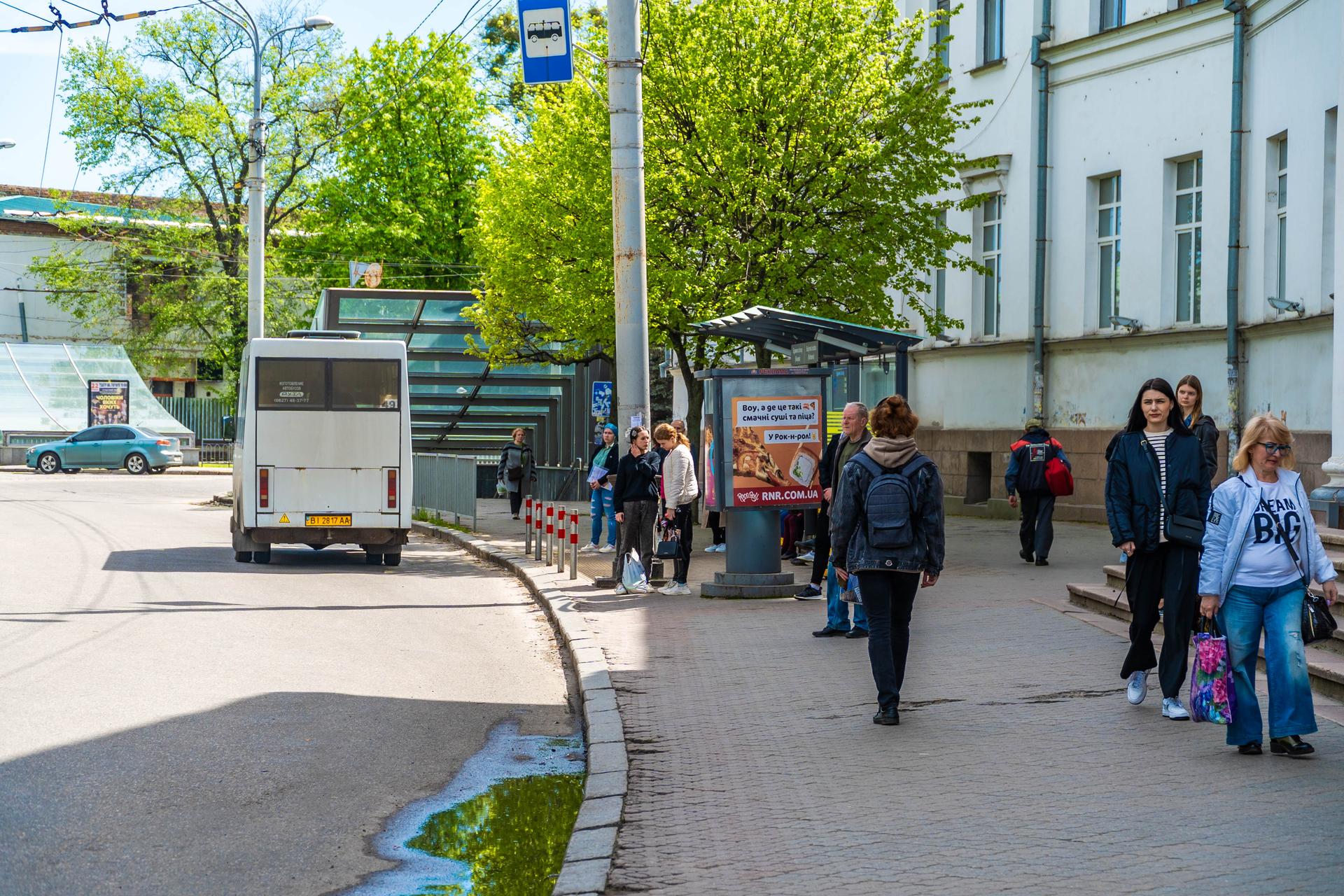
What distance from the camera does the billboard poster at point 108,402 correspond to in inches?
2088

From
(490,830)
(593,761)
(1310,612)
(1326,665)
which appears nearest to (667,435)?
(1326,665)

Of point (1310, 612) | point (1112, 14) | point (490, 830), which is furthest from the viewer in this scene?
point (1112, 14)

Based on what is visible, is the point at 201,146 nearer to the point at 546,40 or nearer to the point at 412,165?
the point at 412,165

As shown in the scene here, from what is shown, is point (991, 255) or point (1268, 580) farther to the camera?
point (991, 255)

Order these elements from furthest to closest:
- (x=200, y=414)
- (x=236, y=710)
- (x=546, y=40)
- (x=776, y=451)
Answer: (x=200, y=414) → (x=546, y=40) → (x=776, y=451) → (x=236, y=710)

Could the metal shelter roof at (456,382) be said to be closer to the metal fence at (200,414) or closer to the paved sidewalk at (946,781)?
the paved sidewalk at (946,781)

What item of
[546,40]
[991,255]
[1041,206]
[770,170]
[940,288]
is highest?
[546,40]

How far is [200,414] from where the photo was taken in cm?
6066

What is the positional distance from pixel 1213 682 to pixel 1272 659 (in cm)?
28

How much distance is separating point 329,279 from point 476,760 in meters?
42.0

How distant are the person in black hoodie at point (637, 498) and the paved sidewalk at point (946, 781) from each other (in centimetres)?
343

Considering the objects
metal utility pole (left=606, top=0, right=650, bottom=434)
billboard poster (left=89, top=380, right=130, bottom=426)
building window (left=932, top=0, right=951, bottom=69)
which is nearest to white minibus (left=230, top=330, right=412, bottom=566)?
metal utility pole (left=606, top=0, right=650, bottom=434)

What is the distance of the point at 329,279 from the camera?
4791 centimetres

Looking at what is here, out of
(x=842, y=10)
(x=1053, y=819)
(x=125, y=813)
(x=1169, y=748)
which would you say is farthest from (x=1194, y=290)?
(x=125, y=813)
